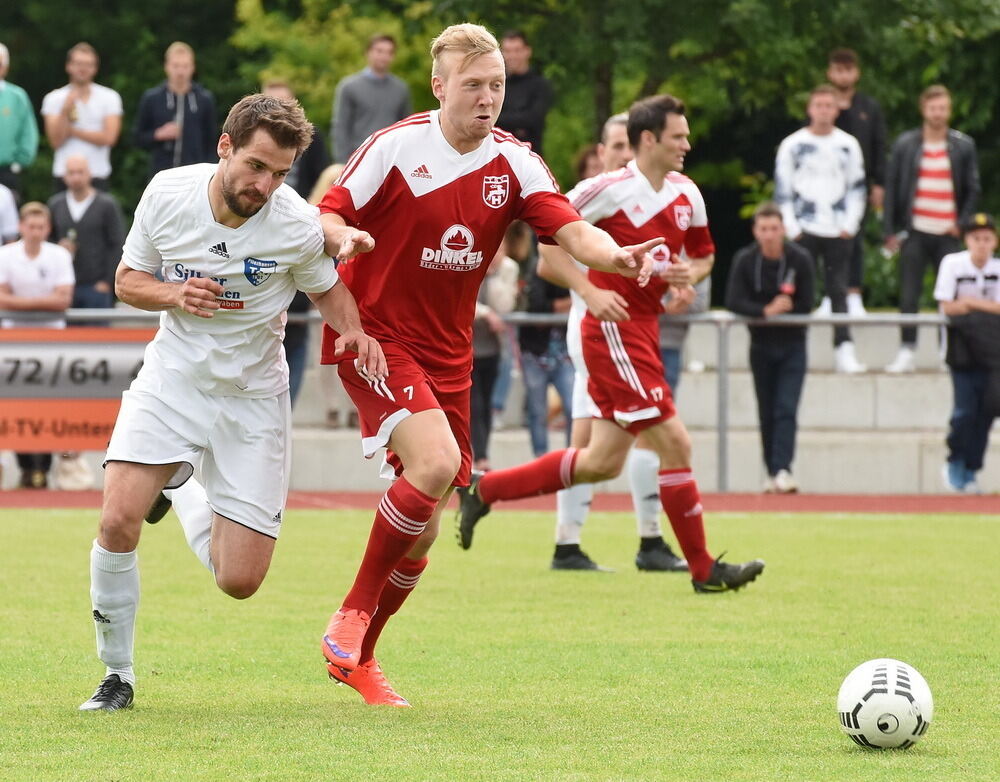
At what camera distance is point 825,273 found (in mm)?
16344

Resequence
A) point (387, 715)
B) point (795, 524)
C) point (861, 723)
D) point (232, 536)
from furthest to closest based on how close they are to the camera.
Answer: point (795, 524), point (232, 536), point (387, 715), point (861, 723)

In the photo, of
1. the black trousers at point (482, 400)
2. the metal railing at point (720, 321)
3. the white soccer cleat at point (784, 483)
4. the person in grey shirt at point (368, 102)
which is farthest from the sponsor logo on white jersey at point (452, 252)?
the person in grey shirt at point (368, 102)

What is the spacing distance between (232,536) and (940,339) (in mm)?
10553

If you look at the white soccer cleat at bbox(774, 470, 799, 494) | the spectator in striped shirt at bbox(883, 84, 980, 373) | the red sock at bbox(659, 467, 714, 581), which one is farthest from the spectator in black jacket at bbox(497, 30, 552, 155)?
the red sock at bbox(659, 467, 714, 581)

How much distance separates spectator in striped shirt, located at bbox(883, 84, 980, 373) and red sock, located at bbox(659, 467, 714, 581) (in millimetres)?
7057

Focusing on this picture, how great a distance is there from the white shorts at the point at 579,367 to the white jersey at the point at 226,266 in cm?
371

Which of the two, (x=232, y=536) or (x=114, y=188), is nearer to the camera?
(x=232, y=536)

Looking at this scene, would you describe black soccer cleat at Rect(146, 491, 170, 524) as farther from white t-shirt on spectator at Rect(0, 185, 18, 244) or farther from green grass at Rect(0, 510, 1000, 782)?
white t-shirt on spectator at Rect(0, 185, 18, 244)

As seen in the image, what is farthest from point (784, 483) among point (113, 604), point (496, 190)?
point (113, 604)

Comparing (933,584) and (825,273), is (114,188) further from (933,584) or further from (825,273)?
(933,584)

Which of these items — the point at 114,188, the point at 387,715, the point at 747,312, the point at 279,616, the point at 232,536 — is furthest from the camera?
the point at 114,188

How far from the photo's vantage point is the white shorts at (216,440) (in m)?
6.40

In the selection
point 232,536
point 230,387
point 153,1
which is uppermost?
point 153,1

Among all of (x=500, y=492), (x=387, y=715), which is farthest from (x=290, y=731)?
(x=500, y=492)
